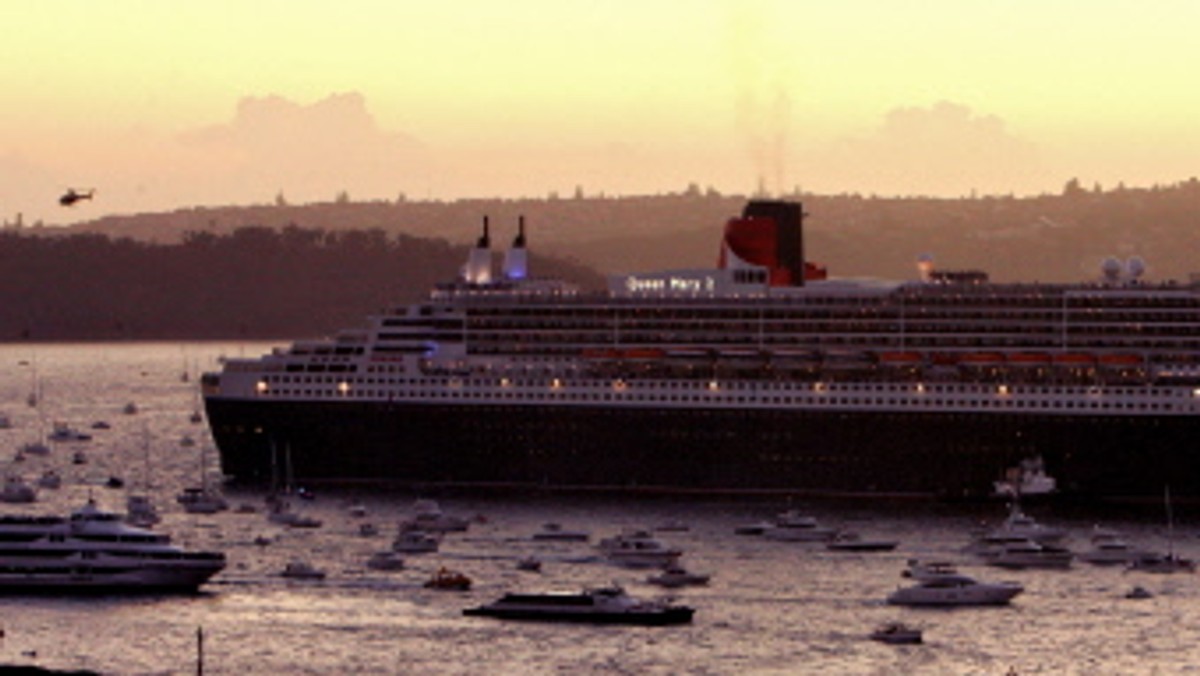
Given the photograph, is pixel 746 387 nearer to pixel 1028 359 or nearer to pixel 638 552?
pixel 1028 359

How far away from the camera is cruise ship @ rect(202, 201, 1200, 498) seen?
89812mm

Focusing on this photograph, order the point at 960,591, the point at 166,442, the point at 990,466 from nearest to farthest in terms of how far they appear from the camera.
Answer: the point at 960,591 < the point at 990,466 < the point at 166,442

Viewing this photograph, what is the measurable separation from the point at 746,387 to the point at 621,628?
28046 mm

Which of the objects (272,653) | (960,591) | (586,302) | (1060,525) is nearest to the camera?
(272,653)

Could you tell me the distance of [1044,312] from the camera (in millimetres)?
92875

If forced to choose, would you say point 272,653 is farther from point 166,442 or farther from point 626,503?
point 166,442

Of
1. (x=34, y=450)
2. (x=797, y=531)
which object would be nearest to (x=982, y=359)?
(x=797, y=531)

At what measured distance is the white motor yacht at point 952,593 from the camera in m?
68.8

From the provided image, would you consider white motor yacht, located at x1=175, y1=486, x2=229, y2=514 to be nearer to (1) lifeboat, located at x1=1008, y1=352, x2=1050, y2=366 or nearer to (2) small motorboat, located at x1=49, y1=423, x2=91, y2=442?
(1) lifeboat, located at x1=1008, y1=352, x2=1050, y2=366

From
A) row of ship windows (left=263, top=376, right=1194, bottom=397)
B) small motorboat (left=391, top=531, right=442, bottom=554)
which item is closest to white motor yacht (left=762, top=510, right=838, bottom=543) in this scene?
small motorboat (left=391, top=531, right=442, bottom=554)

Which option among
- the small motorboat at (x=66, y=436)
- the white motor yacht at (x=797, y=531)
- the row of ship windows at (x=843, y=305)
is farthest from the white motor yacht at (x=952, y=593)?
the small motorboat at (x=66, y=436)

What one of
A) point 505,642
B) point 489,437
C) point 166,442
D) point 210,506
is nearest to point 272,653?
point 505,642

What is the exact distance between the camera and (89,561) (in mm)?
70375

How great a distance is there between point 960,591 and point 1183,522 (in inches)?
686
